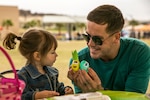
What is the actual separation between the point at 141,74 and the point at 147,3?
2.42 metres

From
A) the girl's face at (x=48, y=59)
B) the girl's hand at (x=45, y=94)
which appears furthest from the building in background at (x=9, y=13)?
the girl's hand at (x=45, y=94)

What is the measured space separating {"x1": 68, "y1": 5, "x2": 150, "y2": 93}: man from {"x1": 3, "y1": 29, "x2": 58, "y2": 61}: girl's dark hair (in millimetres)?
165

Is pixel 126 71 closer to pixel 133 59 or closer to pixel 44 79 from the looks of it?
pixel 133 59

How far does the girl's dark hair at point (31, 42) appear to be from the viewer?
1.03 m

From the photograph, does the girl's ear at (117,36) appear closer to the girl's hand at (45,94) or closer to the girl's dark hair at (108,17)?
the girl's dark hair at (108,17)

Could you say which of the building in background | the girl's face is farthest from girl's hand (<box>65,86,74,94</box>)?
the building in background

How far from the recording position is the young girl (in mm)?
992

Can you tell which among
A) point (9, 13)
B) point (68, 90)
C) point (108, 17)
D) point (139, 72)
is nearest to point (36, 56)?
point (68, 90)

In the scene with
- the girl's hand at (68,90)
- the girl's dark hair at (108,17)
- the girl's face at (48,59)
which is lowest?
the girl's hand at (68,90)

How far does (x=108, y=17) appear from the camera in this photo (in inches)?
46.1

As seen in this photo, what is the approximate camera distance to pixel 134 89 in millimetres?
1165

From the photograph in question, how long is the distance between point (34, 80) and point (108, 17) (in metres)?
0.40

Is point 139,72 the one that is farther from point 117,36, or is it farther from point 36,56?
point 36,56

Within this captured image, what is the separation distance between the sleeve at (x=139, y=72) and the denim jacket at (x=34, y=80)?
11.5 inches
